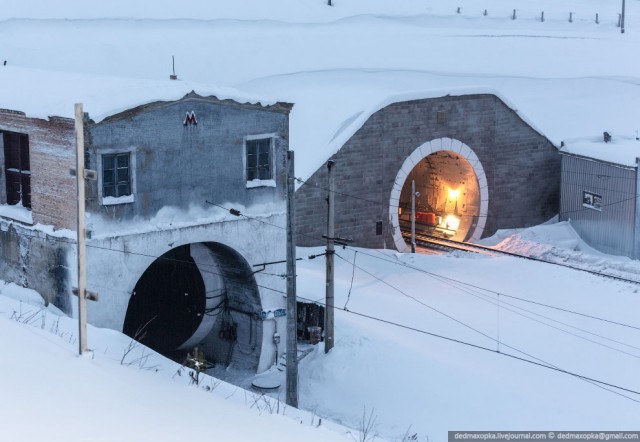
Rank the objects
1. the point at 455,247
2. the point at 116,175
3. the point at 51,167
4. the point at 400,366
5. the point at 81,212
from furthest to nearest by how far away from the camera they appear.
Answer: the point at 455,247, the point at 400,366, the point at 116,175, the point at 51,167, the point at 81,212

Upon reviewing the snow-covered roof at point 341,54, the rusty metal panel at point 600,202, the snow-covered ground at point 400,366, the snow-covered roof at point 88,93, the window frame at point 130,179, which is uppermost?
the snow-covered roof at point 341,54

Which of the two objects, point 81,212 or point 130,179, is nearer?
point 81,212

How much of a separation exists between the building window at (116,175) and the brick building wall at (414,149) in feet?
37.8

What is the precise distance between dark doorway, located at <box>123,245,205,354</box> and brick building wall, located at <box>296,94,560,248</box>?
25.3 feet

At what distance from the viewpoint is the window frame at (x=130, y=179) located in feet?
71.9

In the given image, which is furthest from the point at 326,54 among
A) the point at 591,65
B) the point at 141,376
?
the point at 141,376

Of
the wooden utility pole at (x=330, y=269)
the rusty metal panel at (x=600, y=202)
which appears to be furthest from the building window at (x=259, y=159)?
the rusty metal panel at (x=600, y=202)

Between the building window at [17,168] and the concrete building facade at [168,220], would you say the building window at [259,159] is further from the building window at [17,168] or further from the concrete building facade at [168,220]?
the building window at [17,168]

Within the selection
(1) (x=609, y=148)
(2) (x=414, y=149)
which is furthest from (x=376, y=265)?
(1) (x=609, y=148)

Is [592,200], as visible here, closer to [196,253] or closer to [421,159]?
[421,159]

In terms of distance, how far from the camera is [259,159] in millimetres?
25094

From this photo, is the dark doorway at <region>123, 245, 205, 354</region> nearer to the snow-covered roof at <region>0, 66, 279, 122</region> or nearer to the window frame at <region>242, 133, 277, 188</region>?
the window frame at <region>242, 133, 277, 188</region>

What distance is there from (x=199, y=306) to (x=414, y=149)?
42.0 ft

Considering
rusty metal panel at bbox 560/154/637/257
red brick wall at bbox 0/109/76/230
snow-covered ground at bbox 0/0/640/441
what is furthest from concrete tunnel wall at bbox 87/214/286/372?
rusty metal panel at bbox 560/154/637/257
